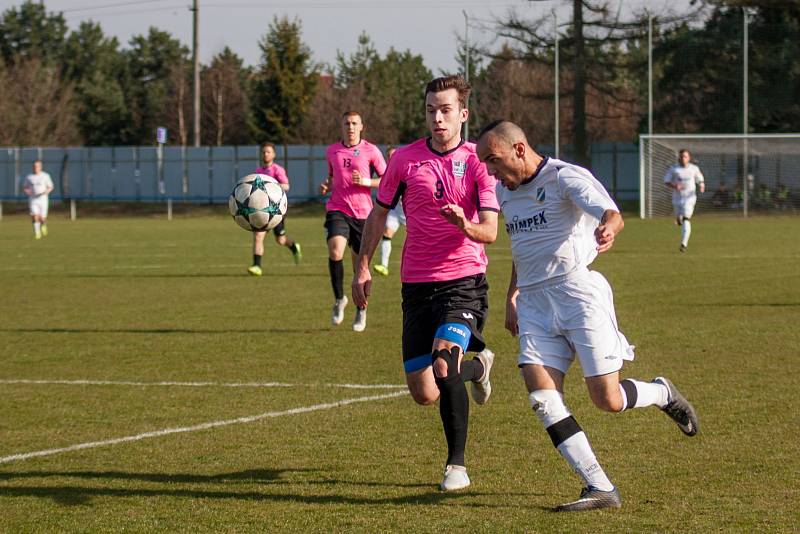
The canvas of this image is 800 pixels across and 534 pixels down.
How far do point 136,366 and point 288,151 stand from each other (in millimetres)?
43743

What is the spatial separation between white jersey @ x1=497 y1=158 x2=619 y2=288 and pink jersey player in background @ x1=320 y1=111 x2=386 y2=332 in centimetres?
733

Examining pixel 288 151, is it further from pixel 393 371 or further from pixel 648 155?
pixel 393 371

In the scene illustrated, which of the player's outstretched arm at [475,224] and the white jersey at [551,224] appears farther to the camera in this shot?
the player's outstretched arm at [475,224]

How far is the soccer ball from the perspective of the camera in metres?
10.8

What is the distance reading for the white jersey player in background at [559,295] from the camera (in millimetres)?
5535

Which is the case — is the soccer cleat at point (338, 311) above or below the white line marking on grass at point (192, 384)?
above

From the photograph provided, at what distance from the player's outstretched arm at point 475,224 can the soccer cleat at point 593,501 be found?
4.57ft

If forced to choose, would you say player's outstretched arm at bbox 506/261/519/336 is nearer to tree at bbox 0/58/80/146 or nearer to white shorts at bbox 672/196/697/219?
white shorts at bbox 672/196/697/219

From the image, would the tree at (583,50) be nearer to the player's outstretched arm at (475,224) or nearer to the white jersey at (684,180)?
the white jersey at (684,180)

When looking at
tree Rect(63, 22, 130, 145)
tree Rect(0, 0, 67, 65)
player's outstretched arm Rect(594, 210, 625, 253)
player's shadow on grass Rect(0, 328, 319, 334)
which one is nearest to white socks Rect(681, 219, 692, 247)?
player's shadow on grass Rect(0, 328, 319, 334)

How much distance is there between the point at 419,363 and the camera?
6.49 m

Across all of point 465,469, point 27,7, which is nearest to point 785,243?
point 465,469

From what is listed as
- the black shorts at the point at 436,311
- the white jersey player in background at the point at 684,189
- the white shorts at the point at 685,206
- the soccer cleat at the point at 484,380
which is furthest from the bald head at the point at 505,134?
the white shorts at the point at 685,206

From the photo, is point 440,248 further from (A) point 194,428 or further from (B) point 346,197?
(B) point 346,197
